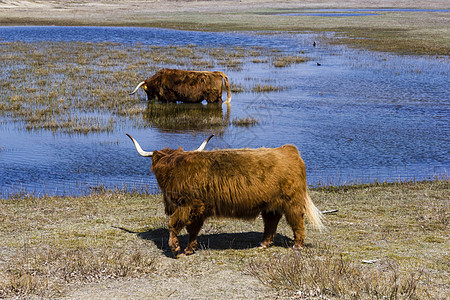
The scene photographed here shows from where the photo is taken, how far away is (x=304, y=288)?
19.2 ft

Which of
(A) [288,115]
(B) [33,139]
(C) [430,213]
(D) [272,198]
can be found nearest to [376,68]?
(A) [288,115]

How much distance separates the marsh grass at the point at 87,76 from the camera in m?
19.0

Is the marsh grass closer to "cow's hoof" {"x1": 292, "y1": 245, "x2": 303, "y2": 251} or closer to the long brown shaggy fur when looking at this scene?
the long brown shaggy fur

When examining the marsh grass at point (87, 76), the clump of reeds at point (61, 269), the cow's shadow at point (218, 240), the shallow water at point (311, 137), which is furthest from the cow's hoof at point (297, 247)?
the marsh grass at point (87, 76)

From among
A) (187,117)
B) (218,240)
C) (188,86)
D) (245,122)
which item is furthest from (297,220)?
(188,86)

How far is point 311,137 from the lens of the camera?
16453mm

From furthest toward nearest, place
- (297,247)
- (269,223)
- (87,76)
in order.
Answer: (87,76)
(269,223)
(297,247)

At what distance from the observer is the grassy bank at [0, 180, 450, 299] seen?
5852 mm

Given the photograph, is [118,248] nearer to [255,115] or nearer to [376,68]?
[255,115]

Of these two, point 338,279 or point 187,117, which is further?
point 187,117

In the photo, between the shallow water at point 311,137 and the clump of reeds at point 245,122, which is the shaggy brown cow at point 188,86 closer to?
the shallow water at point 311,137

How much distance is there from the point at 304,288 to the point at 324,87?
66.5 ft

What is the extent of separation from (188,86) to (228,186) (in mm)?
15076

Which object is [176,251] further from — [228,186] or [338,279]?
[338,279]
